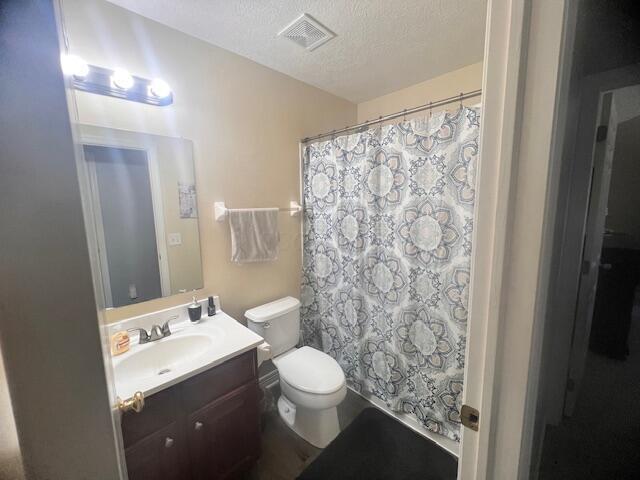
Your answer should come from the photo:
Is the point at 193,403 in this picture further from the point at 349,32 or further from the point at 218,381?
the point at 349,32

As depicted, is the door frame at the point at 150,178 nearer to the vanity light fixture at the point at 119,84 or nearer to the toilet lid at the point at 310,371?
the vanity light fixture at the point at 119,84

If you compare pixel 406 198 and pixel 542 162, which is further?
pixel 406 198

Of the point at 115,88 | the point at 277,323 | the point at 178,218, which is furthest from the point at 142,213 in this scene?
the point at 277,323

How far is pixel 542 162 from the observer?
0.48 metres

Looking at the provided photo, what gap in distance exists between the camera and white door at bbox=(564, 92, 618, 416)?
2.16 ft

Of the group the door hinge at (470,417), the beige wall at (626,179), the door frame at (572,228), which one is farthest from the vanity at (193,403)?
the beige wall at (626,179)

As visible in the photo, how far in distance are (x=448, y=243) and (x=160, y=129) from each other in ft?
5.55

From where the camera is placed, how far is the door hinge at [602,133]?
654mm

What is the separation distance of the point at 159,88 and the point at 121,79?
16 cm

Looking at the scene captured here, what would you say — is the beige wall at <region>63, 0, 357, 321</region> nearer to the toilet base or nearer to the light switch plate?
the light switch plate

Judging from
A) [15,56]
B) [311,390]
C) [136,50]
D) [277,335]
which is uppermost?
[136,50]

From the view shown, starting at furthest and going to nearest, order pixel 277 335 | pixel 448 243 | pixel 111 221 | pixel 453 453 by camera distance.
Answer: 1. pixel 277 335
2. pixel 453 453
3. pixel 448 243
4. pixel 111 221

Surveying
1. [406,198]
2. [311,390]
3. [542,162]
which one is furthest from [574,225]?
[311,390]

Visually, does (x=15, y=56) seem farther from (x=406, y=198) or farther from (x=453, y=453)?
(x=453, y=453)
